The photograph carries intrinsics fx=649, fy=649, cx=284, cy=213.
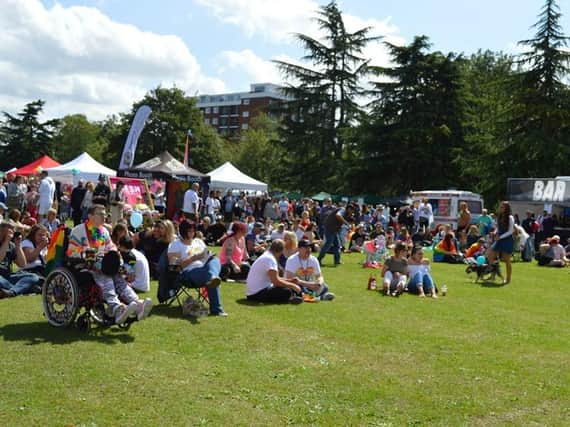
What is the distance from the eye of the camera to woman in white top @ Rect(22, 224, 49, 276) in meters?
10.5

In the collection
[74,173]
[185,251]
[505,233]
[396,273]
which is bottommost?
[396,273]

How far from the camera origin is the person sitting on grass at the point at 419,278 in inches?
485

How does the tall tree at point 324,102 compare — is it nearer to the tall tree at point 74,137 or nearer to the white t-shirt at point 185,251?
the white t-shirt at point 185,251

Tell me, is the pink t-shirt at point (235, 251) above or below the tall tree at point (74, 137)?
below

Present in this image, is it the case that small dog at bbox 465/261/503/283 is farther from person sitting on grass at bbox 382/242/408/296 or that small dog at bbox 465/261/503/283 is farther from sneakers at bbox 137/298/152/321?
sneakers at bbox 137/298/152/321

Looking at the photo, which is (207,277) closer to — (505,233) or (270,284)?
(270,284)

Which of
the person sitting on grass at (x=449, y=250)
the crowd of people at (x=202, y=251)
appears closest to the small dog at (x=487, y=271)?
the crowd of people at (x=202, y=251)

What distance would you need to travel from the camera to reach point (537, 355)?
24.7ft

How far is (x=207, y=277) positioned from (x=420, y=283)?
499 centimetres

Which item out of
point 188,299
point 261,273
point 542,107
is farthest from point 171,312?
point 542,107

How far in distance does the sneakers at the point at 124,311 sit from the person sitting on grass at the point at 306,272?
13.3 ft

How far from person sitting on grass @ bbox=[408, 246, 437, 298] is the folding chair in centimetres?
440

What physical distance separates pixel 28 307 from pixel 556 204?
21.7 metres

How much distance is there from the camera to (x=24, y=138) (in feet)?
251
